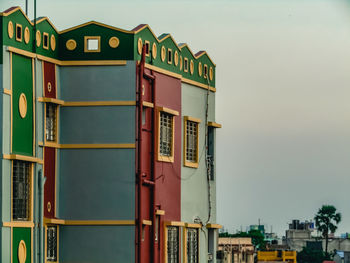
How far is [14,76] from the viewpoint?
2834 centimetres

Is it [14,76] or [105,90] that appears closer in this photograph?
[14,76]

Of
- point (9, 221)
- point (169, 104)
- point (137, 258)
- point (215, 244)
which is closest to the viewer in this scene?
point (9, 221)

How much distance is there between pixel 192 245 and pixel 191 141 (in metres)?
3.23

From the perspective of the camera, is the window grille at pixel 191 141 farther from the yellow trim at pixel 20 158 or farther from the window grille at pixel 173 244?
the yellow trim at pixel 20 158

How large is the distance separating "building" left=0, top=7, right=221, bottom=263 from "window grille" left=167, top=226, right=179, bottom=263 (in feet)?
0.14

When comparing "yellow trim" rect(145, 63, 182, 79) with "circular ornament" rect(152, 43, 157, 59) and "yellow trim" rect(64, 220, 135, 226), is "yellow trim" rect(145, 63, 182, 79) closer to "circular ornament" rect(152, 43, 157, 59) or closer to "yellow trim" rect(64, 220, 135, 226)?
"circular ornament" rect(152, 43, 157, 59)

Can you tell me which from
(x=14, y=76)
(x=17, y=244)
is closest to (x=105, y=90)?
(x=14, y=76)

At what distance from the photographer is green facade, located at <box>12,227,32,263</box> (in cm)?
2783

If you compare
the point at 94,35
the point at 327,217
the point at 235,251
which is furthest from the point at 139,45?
the point at 327,217

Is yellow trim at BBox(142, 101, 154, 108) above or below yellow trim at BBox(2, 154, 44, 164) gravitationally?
above

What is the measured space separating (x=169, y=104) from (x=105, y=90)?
2.75m

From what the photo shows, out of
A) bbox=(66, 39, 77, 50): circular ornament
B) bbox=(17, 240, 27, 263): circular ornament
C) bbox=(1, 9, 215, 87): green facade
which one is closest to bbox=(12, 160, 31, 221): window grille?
bbox=(17, 240, 27, 263): circular ornament

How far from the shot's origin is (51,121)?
101ft

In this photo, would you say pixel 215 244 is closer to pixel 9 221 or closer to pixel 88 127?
pixel 88 127
